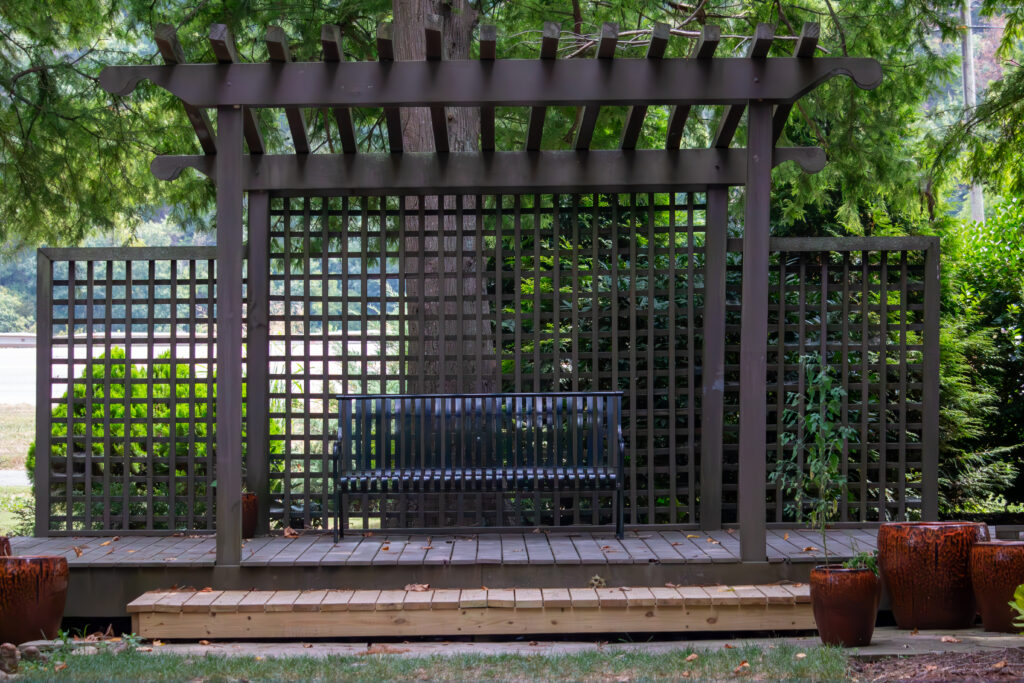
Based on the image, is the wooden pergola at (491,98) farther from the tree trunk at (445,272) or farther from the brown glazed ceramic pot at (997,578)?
the brown glazed ceramic pot at (997,578)

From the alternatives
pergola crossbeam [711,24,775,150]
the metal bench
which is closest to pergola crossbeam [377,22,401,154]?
the metal bench

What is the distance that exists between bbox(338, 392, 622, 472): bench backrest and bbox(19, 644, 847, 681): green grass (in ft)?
4.84

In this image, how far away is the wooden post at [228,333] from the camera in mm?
4930

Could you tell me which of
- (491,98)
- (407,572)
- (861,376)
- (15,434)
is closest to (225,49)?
(491,98)

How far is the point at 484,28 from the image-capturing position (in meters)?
4.41

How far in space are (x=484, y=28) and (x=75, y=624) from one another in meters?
3.92

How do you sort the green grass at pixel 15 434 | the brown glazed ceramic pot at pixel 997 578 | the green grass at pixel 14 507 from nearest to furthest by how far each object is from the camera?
the brown glazed ceramic pot at pixel 997 578 → the green grass at pixel 14 507 → the green grass at pixel 15 434

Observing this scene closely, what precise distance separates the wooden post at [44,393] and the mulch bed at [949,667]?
15.6ft

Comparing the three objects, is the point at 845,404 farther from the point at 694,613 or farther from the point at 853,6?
the point at 853,6

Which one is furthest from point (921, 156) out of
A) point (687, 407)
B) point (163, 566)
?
point (163, 566)

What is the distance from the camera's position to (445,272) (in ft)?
19.8

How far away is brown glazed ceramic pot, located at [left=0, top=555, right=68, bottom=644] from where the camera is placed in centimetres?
430

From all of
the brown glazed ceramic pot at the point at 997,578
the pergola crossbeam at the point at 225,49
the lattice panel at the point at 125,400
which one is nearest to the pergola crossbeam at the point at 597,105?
the pergola crossbeam at the point at 225,49

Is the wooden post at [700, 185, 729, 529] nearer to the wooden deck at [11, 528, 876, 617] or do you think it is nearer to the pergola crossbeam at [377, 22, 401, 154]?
the wooden deck at [11, 528, 876, 617]
